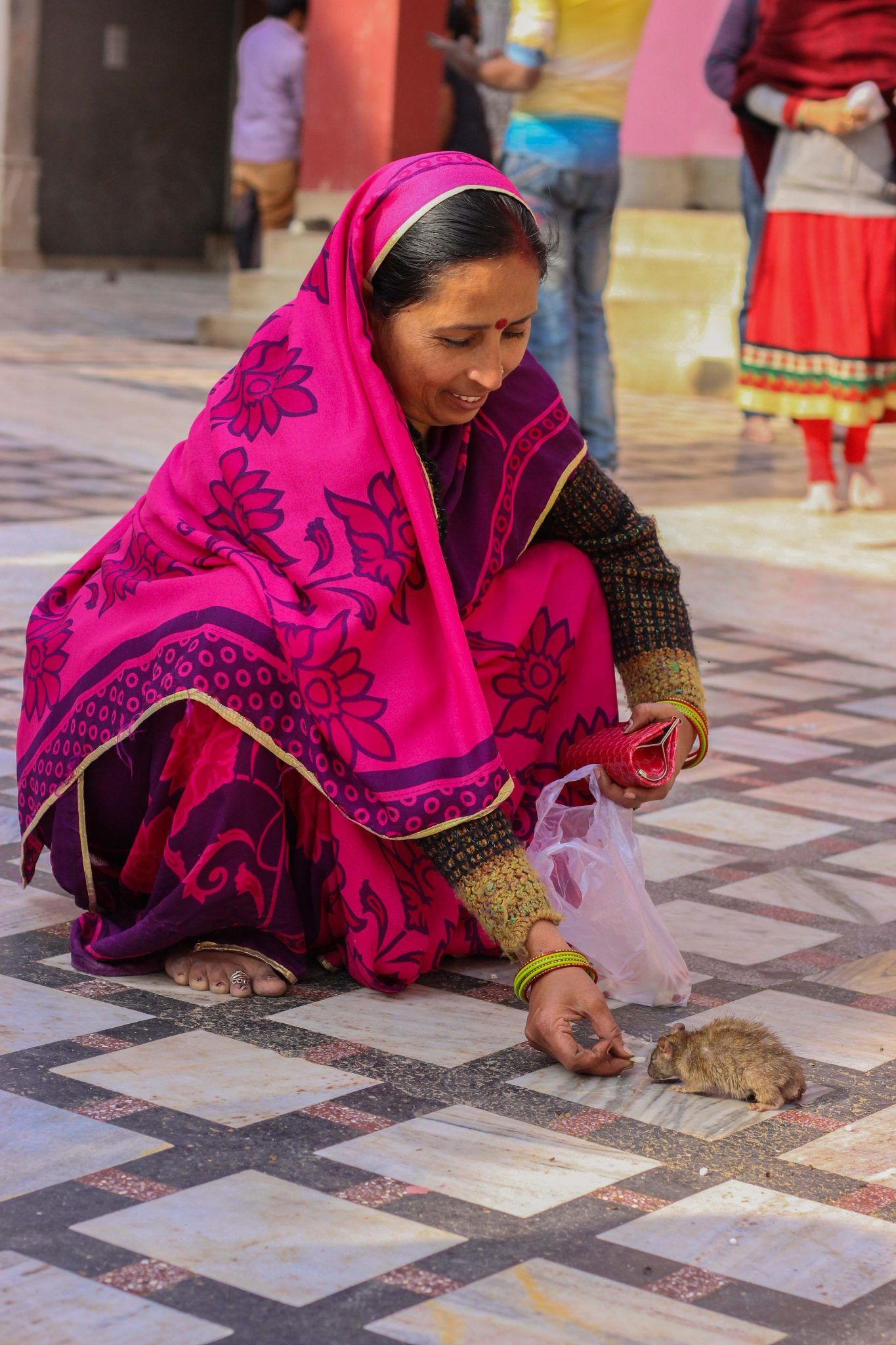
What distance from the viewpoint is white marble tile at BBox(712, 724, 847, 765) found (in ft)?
12.0

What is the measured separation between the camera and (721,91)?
686 centimetres

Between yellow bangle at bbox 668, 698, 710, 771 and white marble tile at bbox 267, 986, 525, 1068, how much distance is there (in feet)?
1.34

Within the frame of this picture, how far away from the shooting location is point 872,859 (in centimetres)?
306

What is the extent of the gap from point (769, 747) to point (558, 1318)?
7.22 feet

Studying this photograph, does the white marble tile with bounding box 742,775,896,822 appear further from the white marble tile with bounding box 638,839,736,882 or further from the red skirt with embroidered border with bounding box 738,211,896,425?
the red skirt with embroidered border with bounding box 738,211,896,425

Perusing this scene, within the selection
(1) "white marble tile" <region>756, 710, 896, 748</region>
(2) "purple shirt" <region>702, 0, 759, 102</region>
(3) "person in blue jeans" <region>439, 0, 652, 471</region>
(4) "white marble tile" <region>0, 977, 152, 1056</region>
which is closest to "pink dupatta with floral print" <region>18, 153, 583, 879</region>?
(4) "white marble tile" <region>0, 977, 152, 1056</region>

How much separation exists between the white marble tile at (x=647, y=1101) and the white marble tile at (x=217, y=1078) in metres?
0.20

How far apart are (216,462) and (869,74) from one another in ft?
13.0

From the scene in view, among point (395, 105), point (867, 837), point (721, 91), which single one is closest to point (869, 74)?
point (721, 91)

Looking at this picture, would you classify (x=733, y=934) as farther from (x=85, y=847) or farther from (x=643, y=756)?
(x=85, y=847)

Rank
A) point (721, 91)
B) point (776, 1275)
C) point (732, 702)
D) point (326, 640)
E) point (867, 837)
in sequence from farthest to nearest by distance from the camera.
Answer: point (721, 91) < point (732, 702) < point (867, 837) < point (326, 640) < point (776, 1275)

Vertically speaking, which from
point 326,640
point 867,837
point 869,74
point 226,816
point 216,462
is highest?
point 869,74

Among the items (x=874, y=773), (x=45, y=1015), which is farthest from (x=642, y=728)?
(x=874, y=773)

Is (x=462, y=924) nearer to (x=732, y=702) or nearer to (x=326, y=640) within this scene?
(x=326, y=640)
